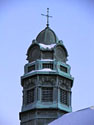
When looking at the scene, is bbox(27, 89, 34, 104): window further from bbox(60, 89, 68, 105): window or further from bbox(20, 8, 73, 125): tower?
bbox(60, 89, 68, 105): window

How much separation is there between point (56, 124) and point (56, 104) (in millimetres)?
10231

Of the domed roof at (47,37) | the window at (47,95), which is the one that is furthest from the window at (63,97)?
the domed roof at (47,37)

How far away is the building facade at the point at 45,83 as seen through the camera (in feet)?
244

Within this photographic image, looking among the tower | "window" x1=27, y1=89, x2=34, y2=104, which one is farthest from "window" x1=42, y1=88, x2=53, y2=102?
"window" x1=27, y1=89, x2=34, y2=104

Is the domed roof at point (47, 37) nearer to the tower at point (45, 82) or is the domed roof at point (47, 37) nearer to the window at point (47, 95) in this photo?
the tower at point (45, 82)

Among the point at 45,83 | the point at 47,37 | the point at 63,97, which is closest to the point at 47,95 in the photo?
the point at 45,83

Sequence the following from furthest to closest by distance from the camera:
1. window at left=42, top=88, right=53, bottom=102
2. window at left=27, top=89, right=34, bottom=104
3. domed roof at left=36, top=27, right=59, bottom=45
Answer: domed roof at left=36, top=27, right=59, bottom=45, window at left=27, top=89, right=34, bottom=104, window at left=42, top=88, right=53, bottom=102

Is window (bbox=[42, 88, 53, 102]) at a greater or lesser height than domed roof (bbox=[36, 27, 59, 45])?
lesser

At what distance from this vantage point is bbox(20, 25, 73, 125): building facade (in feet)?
244

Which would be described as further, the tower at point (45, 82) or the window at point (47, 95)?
the window at point (47, 95)

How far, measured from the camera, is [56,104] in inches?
2931

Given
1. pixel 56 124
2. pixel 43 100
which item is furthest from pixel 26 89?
pixel 56 124

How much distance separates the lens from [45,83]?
249 ft
